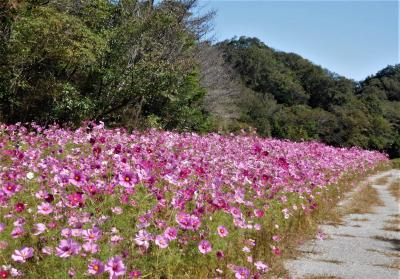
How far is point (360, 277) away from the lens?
4.53 meters

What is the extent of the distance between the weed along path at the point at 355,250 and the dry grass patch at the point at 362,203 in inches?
1.4

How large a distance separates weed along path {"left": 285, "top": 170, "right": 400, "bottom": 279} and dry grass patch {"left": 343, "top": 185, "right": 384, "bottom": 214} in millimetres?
36

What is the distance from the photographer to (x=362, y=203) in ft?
34.2

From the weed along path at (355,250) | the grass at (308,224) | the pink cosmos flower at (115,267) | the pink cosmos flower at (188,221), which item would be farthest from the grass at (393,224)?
the pink cosmos flower at (115,267)

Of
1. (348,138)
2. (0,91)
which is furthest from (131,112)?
(348,138)

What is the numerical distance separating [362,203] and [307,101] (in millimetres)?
56528

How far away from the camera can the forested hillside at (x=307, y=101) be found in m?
42.7

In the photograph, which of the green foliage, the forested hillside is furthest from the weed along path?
the forested hillside

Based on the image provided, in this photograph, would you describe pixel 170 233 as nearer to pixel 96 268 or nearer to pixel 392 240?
pixel 96 268

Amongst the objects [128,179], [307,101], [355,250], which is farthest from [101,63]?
[307,101]

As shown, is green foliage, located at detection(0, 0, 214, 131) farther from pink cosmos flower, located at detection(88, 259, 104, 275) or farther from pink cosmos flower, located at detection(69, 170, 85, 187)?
pink cosmos flower, located at detection(88, 259, 104, 275)

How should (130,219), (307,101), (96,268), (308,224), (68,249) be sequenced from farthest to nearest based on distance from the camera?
(307,101) < (308,224) < (130,219) < (68,249) < (96,268)

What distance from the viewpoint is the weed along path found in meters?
4.70

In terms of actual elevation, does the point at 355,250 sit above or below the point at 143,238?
below
